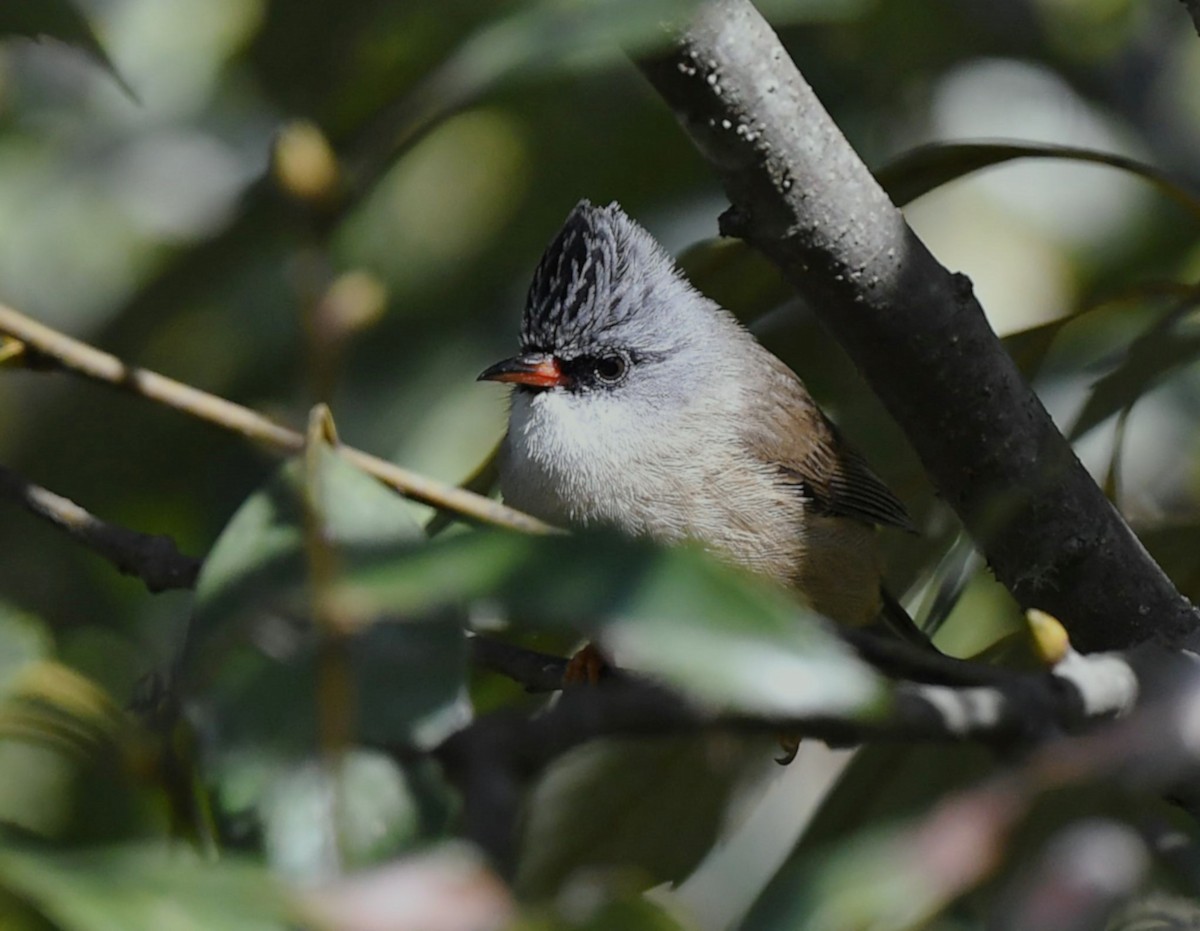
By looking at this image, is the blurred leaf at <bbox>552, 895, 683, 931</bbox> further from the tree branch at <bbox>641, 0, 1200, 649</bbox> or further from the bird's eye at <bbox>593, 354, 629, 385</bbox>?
the bird's eye at <bbox>593, 354, 629, 385</bbox>

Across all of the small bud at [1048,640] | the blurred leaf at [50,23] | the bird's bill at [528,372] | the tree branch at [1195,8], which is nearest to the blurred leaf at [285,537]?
the small bud at [1048,640]

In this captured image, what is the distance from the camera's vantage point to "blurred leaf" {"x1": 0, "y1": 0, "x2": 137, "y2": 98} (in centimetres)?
221

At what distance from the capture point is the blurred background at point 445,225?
7.36ft

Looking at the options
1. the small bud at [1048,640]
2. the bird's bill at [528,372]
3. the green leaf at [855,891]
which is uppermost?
the bird's bill at [528,372]

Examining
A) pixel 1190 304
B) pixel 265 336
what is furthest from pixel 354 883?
pixel 265 336

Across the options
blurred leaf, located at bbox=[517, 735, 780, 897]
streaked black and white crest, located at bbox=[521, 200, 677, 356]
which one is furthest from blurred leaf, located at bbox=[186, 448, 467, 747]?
streaked black and white crest, located at bbox=[521, 200, 677, 356]

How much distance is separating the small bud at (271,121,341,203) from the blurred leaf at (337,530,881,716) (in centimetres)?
32

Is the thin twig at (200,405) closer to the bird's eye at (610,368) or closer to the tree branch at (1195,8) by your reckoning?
the tree branch at (1195,8)

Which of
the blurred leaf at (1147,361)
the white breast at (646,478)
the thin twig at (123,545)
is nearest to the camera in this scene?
the thin twig at (123,545)

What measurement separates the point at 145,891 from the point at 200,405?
109cm

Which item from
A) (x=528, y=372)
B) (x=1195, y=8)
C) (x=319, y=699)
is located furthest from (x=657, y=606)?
(x=528, y=372)

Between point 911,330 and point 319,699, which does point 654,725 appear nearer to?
point 319,699

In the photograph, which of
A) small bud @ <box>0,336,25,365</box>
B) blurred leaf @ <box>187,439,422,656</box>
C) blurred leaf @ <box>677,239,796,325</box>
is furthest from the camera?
blurred leaf @ <box>677,239,796,325</box>

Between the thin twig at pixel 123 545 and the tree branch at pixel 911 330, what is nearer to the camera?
the tree branch at pixel 911 330
